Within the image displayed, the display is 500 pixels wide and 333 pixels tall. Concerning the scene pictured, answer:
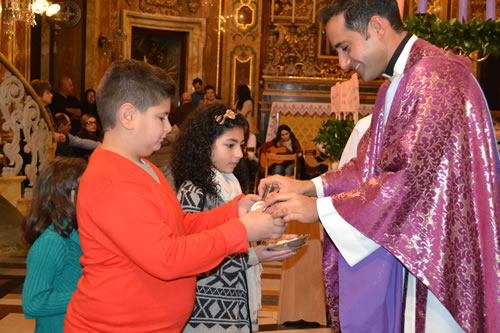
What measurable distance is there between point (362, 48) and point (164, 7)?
1297 cm

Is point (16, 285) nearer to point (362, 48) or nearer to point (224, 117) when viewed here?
point (224, 117)

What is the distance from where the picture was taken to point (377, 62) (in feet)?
7.15

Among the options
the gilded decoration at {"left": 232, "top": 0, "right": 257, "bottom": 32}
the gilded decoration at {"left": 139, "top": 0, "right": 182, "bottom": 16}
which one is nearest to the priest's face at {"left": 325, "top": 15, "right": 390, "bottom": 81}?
the gilded decoration at {"left": 232, "top": 0, "right": 257, "bottom": 32}

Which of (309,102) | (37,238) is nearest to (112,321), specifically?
(37,238)

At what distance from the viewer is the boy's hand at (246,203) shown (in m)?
2.20

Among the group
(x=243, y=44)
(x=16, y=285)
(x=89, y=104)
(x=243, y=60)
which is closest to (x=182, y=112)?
(x=89, y=104)

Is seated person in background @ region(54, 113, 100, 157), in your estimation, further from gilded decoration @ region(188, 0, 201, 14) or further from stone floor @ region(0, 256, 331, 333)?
gilded decoration @ region(188, 0, 201, 14)

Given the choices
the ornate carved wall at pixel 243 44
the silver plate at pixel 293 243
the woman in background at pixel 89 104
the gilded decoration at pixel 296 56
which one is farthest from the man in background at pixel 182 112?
the silver plate at pixel 293 243

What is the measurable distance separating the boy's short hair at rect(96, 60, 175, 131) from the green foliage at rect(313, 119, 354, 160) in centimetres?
272

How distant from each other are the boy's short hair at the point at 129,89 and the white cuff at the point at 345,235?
66cm

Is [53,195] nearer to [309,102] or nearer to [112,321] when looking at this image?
[112,321]

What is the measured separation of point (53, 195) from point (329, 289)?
117 centimetres

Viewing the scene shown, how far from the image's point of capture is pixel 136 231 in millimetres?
1616

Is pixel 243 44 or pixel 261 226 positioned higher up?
pixel 243 44
